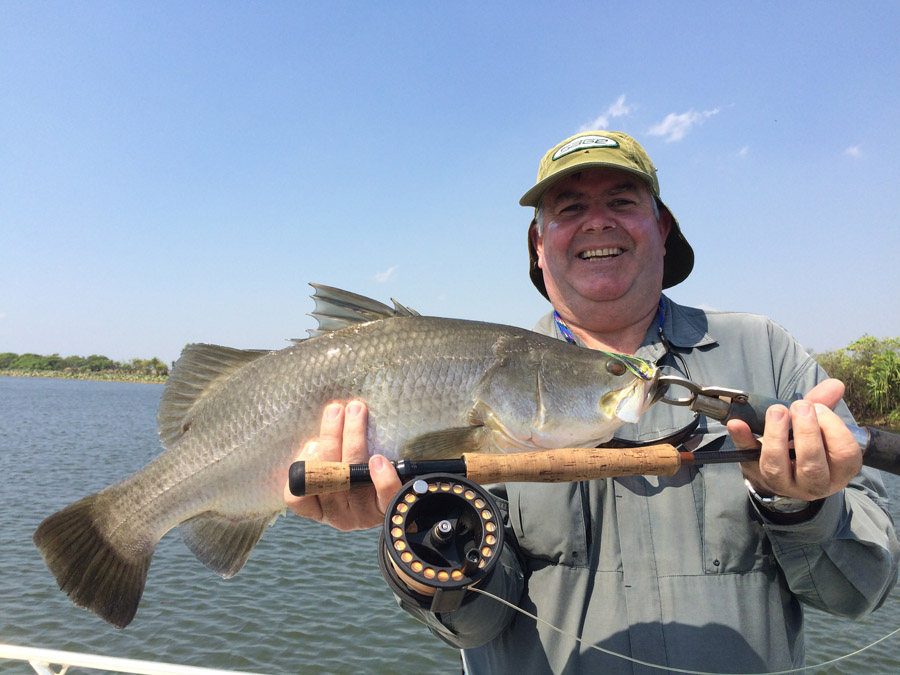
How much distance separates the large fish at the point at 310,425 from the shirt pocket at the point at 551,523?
0.81ft

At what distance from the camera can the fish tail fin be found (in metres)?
2.51

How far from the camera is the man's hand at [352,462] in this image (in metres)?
2.23

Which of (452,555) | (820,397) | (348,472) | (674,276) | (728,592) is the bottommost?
(728,592)

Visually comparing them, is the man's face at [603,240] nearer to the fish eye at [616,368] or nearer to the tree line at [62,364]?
the fish eye at [616,368]

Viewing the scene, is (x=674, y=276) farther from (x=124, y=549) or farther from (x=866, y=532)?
(x=124, y=549)

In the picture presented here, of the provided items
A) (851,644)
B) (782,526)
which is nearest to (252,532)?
(782,526)

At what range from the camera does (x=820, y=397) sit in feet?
6.81

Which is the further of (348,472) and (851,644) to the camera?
(851,644)

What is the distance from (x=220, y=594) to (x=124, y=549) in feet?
27.4

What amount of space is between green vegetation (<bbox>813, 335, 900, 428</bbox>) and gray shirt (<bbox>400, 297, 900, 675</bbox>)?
29677 millimetres

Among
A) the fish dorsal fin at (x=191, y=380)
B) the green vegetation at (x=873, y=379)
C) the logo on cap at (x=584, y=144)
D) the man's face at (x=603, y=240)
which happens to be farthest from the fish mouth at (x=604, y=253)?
the green vegetation at (x=873, y=379)

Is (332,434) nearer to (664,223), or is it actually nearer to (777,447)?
(777,447)

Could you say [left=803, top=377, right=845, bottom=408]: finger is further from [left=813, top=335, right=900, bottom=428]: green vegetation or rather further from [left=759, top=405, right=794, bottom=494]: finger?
[left=813, top=335, right=900, bottom=428]: green vegetation

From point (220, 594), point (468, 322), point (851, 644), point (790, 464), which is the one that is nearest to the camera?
point (790, 464)
